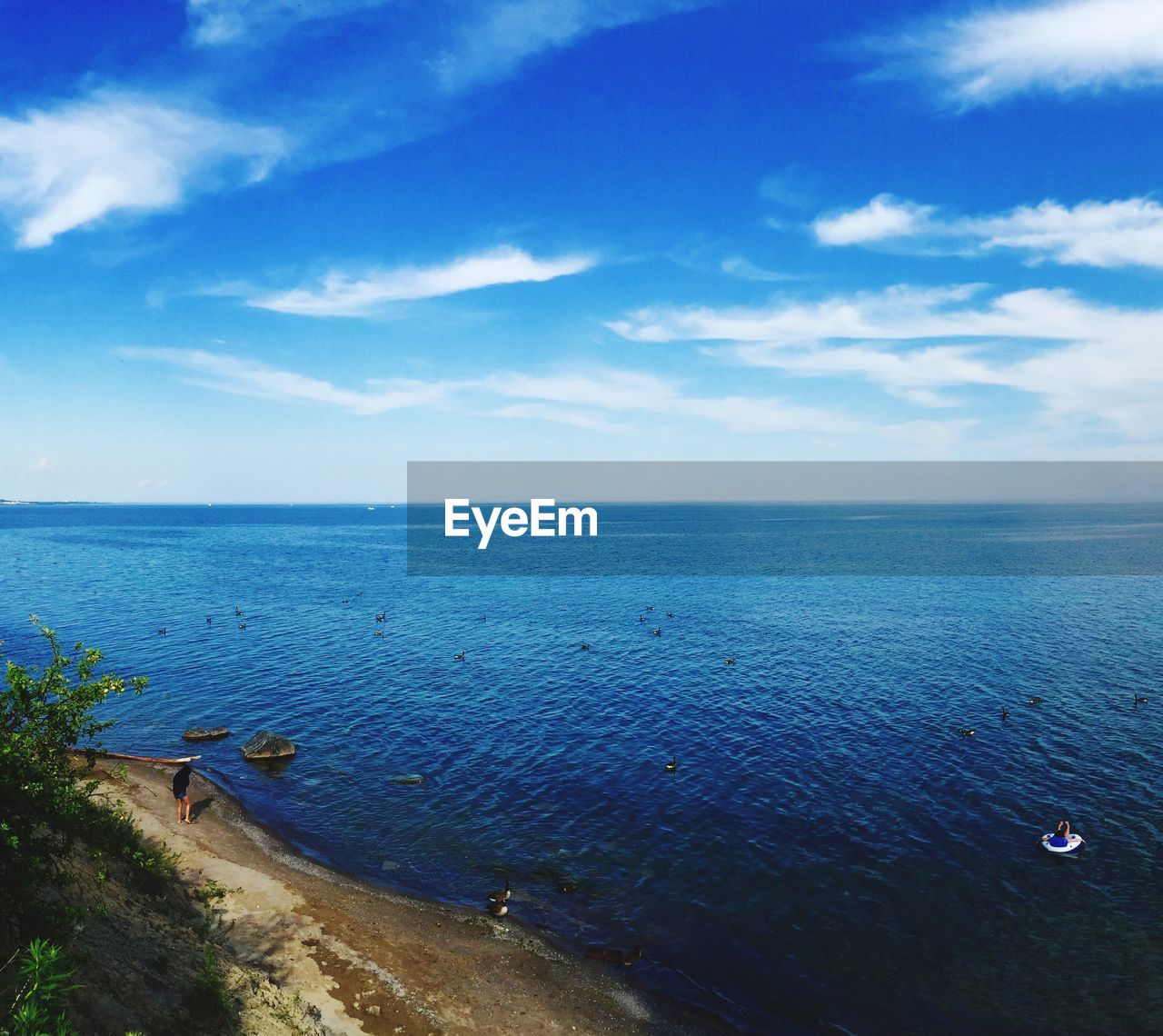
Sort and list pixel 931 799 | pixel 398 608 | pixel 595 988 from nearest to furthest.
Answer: pixel 595 988 < pixel 931 799 < pixel 398 608

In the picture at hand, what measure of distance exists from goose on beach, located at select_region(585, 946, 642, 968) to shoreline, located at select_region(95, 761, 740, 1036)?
0.36 metres

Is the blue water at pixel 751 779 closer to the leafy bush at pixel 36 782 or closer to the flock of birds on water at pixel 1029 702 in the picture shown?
the flock of birds on water at pixel 1029 702

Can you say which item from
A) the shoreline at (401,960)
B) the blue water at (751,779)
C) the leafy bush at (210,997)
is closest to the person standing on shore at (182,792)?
the shoreline at (401,960)

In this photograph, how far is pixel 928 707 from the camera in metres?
55.9

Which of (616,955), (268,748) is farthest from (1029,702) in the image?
(268,748)

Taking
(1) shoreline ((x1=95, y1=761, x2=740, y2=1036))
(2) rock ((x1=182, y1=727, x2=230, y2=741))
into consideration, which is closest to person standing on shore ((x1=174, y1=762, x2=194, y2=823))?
(1) shoreline ((x1=95, y1=761, x2=740, y2=1036))

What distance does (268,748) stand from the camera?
46812 mm

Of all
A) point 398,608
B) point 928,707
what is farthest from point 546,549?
point 928,707

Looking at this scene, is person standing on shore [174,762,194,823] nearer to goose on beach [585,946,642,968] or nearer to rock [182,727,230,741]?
rock [182,727,230,741]

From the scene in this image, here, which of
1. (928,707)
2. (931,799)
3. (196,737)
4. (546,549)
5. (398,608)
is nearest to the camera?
(931,799)

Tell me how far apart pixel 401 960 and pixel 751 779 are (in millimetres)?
24661

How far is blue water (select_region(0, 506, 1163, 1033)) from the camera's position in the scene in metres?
27.5

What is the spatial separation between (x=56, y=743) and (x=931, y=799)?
42.5 m

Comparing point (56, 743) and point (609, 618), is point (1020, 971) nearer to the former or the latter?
point (56, 743)
